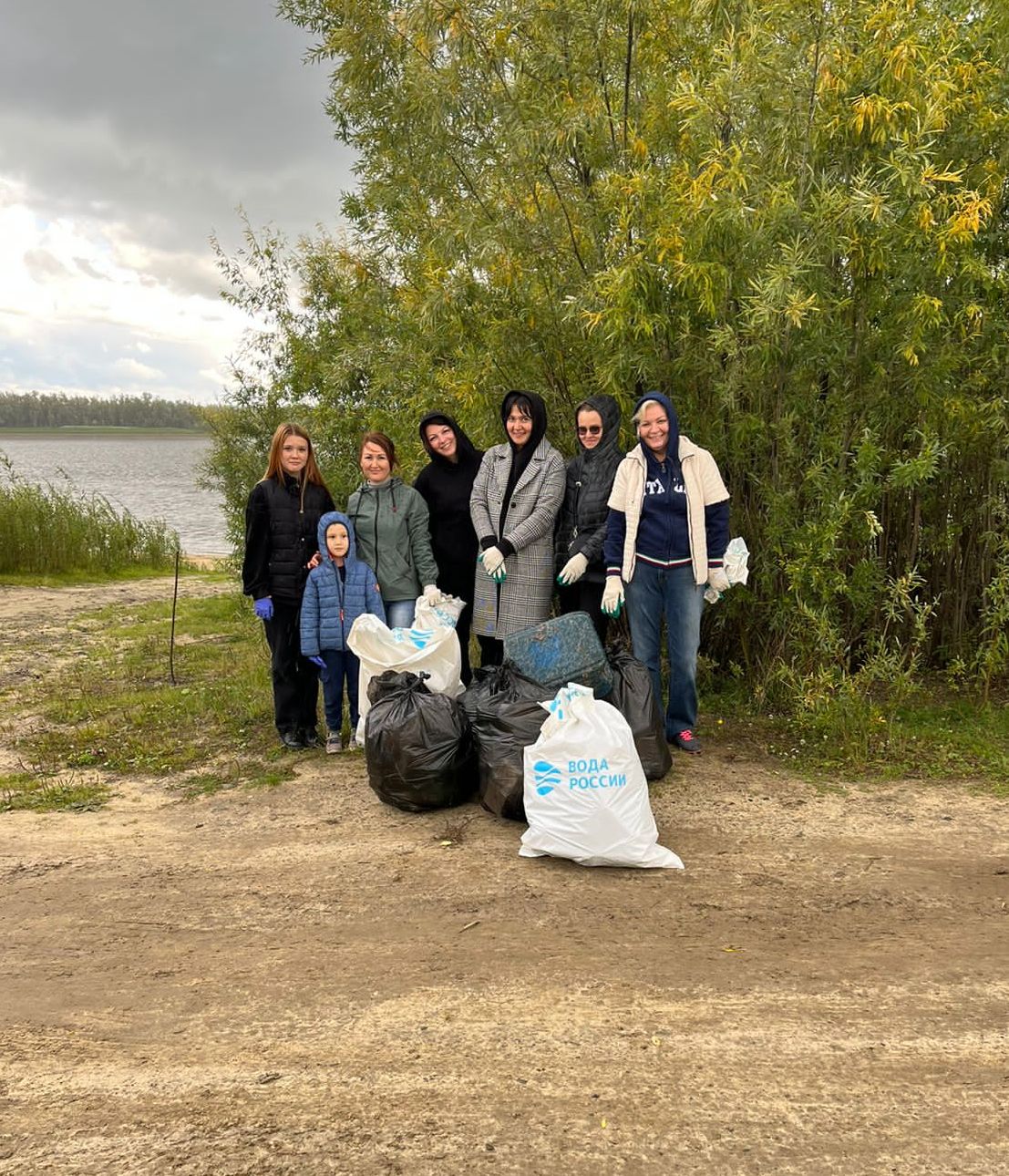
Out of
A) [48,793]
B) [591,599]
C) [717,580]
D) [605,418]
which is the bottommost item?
[48,793]

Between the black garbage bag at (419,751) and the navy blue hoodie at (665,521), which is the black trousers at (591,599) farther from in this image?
the black garbage bag at (419,751)

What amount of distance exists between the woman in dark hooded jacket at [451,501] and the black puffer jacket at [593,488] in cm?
63

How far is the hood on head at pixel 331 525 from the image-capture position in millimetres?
4988

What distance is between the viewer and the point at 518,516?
194 inches

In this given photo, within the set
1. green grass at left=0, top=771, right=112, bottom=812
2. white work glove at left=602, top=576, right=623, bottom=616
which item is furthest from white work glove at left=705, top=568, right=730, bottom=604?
green grass at left=0, top=771, right=112, bottom=812

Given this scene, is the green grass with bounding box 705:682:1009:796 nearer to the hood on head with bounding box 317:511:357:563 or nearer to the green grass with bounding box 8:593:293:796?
the hood on head with bounding box 317:511:357:563

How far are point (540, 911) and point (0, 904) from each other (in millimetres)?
2172

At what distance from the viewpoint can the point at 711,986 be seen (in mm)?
2869

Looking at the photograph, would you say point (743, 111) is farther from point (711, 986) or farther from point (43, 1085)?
point (43, 1085)

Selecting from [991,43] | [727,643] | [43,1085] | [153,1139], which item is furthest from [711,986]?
[991,43]

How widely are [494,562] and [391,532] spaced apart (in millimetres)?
643

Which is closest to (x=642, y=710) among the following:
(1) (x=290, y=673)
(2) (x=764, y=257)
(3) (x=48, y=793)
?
(1) (x=290, y=673)

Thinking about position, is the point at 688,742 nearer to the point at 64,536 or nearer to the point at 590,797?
the point at 590,797

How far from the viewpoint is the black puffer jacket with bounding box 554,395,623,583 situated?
489 centimetres
